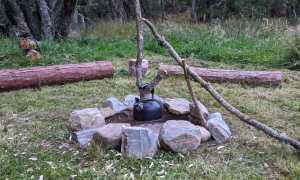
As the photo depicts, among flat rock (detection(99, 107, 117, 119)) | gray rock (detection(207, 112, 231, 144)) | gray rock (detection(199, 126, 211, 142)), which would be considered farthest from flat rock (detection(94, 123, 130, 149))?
gray rock (detection(207, 112, 231, 144))

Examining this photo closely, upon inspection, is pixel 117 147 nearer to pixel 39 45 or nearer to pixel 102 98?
pixel 102 98

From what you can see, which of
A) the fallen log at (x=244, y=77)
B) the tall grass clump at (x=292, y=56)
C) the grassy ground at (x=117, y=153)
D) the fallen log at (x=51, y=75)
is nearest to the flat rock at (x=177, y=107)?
the grassy ground at (x=117, y=153)

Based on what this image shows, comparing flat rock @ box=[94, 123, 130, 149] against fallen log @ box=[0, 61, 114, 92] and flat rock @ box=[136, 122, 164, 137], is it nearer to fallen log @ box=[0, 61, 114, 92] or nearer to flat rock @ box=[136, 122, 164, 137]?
flat rock @ box=[136, 122, 164, 137]

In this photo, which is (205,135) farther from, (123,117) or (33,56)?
(33,56)

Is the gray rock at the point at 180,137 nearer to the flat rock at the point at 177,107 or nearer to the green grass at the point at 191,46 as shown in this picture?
the flat rock at the point at 177,107

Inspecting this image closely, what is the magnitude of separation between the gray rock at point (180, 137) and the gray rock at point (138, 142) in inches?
5.6

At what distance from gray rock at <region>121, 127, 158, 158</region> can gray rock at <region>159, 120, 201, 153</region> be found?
0.14 meters

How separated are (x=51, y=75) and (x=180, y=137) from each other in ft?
10.1

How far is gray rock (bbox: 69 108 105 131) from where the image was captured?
4121mm

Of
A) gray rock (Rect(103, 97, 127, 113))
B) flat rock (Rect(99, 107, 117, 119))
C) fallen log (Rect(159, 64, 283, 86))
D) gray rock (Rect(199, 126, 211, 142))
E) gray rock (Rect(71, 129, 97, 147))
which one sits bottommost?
fallen log (Rect(159, 64, 283, 86))

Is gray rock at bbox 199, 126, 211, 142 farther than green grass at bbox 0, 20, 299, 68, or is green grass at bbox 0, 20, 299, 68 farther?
green grass at bbox 0, 20, 299, 68

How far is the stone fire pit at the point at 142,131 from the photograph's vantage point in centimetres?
361

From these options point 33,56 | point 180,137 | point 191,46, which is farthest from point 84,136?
point 191,46

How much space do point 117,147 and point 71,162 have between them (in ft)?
1.31
